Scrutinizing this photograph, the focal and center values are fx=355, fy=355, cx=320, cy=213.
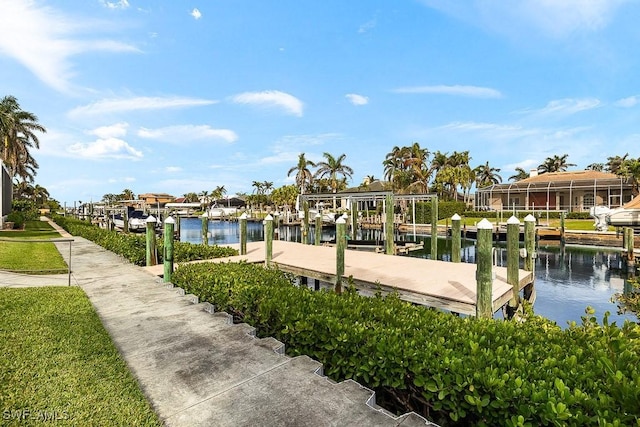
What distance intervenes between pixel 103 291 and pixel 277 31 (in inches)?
526

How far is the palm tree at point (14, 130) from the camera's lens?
3127 cm

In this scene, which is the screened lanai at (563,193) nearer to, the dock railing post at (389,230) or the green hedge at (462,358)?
the dock railing post at (389,230)

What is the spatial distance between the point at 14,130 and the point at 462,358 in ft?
152

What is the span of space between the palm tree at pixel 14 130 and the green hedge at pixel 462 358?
36.8m

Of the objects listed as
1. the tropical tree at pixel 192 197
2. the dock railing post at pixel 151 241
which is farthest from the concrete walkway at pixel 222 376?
the tropical tree at pixel 192 197

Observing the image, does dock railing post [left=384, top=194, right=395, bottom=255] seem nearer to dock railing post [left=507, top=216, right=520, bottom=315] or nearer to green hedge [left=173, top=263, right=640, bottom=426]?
dock railing post [left=507, top=216, right=520, bottom=315]

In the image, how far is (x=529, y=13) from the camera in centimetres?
1334

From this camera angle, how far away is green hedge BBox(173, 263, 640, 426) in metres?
2.53

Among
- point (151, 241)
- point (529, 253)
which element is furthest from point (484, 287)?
point (151, 241)

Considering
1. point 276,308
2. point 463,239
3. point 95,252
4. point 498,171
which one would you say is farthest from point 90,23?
point 498,171

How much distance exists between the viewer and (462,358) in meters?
3.20

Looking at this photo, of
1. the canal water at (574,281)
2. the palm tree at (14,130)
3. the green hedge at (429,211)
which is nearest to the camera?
the canal water at (574,281)

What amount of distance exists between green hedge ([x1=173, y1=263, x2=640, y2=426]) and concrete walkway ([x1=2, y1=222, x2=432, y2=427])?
0.29 meters

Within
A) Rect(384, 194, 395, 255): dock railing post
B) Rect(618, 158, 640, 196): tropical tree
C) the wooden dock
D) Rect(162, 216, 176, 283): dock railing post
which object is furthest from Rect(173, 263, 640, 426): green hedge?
Rect(618, 158, 640, 196): tropical tree
